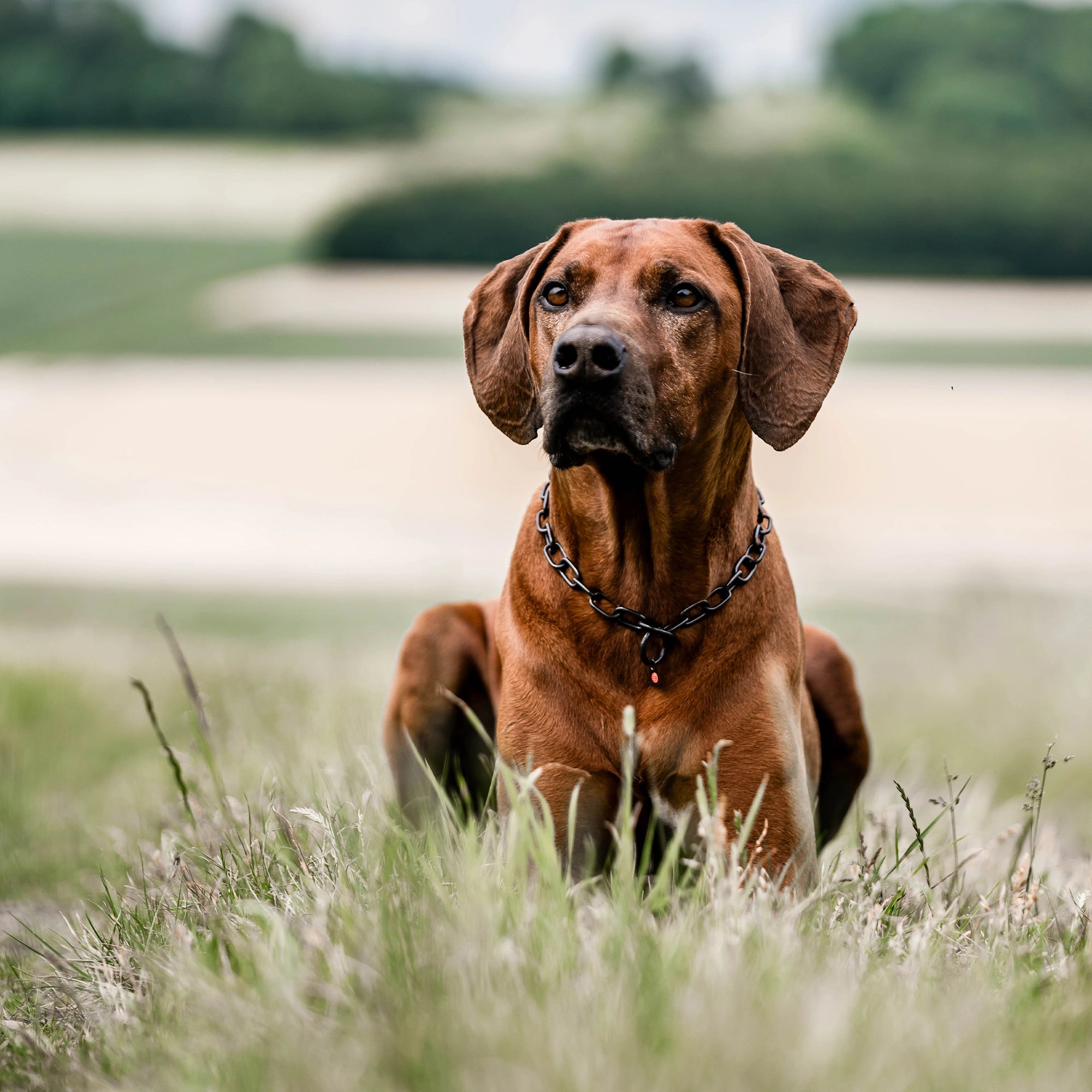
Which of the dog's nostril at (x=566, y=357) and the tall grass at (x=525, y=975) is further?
the dog's nostril at (x=566, y=357)

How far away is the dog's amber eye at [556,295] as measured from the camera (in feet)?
10.5

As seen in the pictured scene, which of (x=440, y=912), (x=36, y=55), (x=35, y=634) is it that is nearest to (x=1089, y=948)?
(x=440, y=912)

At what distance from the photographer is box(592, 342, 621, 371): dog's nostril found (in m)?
2.82

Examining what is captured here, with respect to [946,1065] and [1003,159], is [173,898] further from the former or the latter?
[1003,159]

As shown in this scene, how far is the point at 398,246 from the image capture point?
1182 inches

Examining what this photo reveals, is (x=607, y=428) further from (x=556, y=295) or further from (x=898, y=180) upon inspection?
(x=898, y=180)

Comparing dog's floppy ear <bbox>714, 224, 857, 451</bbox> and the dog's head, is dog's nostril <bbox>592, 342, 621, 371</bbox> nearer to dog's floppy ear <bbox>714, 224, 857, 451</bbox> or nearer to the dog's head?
the dog's head

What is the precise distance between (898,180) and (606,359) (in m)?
31.3

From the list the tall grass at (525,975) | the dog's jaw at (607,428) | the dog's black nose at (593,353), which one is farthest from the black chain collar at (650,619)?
the dog's black nose at (593,353)

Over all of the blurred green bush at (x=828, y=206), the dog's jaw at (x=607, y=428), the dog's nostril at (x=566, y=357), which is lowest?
the dog's jaw at (x=607, y=428)

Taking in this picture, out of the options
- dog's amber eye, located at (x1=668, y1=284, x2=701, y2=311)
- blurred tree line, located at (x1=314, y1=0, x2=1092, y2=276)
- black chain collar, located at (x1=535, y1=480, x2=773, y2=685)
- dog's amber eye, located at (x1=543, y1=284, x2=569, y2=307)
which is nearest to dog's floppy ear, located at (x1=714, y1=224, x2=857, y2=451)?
dog's amber eye, located at (x1=668, y1=284, x2=701, y2=311)

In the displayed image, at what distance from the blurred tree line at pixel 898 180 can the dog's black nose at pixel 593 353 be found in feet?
88.2

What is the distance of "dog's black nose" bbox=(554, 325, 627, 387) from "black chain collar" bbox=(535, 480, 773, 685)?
570 millimetres

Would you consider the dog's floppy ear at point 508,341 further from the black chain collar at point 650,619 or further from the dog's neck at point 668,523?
the black chain collar at point 650,619
